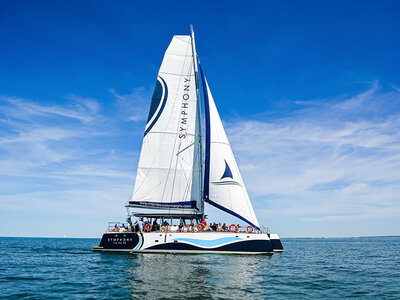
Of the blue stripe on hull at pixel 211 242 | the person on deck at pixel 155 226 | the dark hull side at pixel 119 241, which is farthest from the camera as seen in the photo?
the person on deck at pixel 155 226

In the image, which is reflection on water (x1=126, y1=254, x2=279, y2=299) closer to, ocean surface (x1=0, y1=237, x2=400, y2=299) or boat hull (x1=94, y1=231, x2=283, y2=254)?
ocean surface (x1=0, y1=237, x2=400, y2=299)

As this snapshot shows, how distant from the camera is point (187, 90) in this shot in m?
27.5

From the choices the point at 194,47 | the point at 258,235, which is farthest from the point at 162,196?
the point at 194,47

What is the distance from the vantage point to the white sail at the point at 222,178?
24.1 metres

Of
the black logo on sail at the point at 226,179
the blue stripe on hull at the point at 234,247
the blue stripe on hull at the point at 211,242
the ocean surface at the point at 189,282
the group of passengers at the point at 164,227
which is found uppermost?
the black logo on sail at the point at 226,179

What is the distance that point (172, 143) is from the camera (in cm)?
2642

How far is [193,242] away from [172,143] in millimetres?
8074

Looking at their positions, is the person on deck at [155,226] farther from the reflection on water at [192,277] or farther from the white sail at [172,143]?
the reflection on water at [192,277]

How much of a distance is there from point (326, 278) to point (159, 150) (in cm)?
1546

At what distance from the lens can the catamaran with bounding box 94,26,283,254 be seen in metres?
22.8

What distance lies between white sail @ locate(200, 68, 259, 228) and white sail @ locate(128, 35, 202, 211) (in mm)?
1340

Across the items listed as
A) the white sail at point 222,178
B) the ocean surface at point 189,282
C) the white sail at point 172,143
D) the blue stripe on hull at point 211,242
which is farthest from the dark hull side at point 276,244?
the ocean surface at point 189,282

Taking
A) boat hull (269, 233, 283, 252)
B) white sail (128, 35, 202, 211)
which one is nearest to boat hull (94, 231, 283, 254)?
boat hull (269, 233, 283, 252)

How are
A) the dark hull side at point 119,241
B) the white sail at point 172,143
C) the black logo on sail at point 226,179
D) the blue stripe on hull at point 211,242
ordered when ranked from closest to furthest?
1. the blue stripe on hull at point 211,242
2. the dark hull side at point 119,241
3. the black logo on sail at point 226,179
4. the white sail at point 172,143
